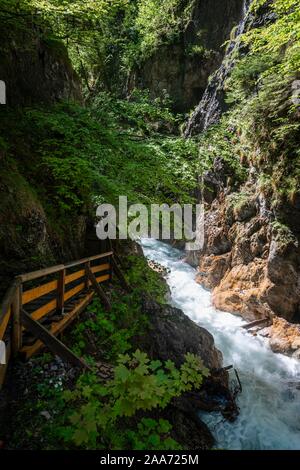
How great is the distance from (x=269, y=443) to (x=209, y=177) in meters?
13.7

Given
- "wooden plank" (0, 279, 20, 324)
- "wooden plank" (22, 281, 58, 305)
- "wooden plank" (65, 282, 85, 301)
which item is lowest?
"wooden plank" (65, 282, 85, 301)

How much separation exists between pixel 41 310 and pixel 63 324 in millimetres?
607

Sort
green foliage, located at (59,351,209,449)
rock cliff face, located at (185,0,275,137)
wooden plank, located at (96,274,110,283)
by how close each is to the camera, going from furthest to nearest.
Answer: rock cliff face, located at (185,0,275,137), wooden plank, located at (96,274,110,283), green foliage, located at (59,351,209,449)

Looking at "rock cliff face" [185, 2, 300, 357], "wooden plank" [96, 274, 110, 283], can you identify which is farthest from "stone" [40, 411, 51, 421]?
"rock cliff face" [185, 2, 300, 357]

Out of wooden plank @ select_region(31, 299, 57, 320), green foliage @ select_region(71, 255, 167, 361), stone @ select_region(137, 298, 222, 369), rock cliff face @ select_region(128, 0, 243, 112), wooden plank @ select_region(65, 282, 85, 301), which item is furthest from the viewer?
rock cliff face @ select_region(128, 0, 243, 112)

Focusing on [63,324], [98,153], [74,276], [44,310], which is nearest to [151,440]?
[63,324]

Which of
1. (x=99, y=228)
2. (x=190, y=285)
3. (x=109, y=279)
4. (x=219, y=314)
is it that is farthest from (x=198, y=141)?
(x=190, y=285)

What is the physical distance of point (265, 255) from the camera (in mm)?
12992

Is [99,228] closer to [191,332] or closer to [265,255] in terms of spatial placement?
[191,332]

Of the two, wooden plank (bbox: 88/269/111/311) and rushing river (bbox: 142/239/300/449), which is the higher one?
wooden plank (bbox: 88/269/111/311)

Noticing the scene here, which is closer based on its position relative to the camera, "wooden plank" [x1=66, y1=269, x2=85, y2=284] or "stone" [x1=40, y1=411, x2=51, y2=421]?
"stone" [x1=40, y1=411, x2=51, y2=421]

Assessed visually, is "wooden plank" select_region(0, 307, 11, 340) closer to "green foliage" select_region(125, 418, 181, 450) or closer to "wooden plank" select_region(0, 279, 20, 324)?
"wooden plank" select_region(0, 279, 20, 324)

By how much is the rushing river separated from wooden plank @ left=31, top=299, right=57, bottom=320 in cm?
489

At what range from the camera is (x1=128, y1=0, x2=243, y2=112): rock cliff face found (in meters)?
24.2
